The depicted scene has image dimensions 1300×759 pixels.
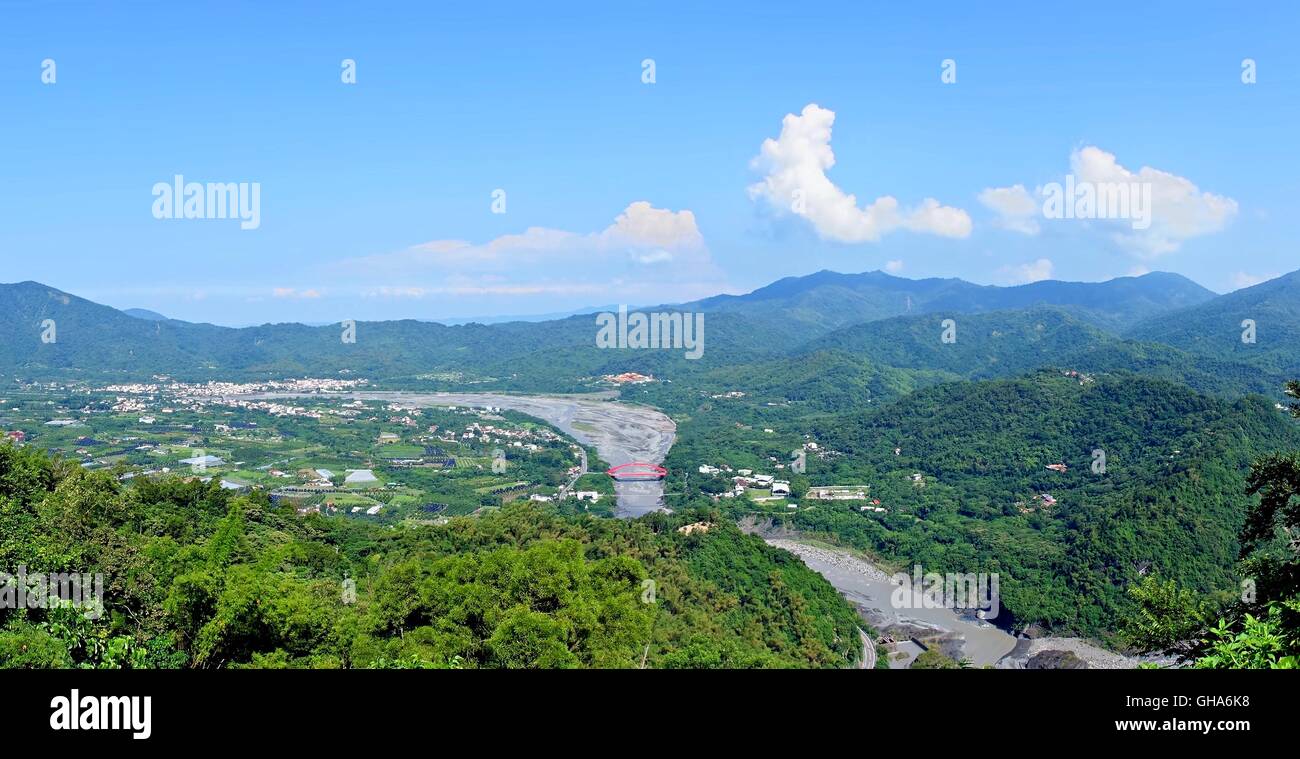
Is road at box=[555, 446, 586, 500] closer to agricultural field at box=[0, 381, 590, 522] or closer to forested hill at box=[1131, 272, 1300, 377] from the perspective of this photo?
agricultural field at box=[0, 381, 590, 522]

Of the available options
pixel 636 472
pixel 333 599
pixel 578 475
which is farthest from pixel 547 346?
pixel 333 599

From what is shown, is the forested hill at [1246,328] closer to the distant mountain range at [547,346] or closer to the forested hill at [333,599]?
the distant mountain range at [547,346]

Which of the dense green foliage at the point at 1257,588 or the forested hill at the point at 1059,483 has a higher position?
the dense green foliage at the point at 1257,588
